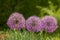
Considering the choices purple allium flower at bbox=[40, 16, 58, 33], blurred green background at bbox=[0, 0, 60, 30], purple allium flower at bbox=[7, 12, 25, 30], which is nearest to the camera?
purple allium flower at bbox=[40, 16, 58, 33]

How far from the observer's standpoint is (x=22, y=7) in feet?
32.1

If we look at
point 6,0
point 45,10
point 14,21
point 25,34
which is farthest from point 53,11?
point 25,34

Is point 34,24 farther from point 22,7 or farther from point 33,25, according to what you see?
point 22,7

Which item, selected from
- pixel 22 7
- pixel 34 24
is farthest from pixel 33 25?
pixel 22 7

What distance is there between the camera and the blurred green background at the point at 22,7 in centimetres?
968

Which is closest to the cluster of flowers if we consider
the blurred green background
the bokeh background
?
the bokeh background

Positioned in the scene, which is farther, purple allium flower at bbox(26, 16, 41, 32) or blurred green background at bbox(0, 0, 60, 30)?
blurred green background at bbox(0, 0, 60, 30)

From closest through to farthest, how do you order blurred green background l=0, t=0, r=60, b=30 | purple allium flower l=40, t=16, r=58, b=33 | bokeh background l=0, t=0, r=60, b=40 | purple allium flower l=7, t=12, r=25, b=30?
purple allium flower l=40, t=16, r=58, b=33
purple allium flower l=7, t=12, r=25, b=30
bokeh background l=0, t=0, r=60, b=40
blurred green background l=0, t=0, r=60, b=30

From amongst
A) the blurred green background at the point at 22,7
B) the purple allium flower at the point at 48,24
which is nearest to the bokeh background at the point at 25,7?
the blurred green background at the point at 22,7

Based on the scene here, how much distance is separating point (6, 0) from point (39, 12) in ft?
4.29

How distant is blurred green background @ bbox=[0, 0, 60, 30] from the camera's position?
968 cm

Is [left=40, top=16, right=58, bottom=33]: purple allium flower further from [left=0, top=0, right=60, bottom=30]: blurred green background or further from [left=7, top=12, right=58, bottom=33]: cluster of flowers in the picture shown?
[left=0, top=0, right=60, bottom=30]: blurred green background

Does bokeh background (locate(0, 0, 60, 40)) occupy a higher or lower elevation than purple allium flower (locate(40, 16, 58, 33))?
higher

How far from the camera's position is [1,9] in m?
10.1
